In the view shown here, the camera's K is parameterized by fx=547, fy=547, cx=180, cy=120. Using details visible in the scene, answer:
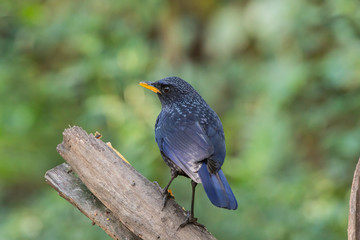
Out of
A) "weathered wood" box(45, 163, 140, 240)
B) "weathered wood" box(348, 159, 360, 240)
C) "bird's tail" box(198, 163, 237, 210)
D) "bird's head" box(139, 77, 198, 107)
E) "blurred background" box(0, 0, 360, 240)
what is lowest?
"weathered wood" box(45, 163, 140, 240)

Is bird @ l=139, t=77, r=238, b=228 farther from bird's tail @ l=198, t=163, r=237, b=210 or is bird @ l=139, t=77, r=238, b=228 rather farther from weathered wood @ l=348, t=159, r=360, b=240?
weathered wood @ l=348, t=159, r=360, b=240

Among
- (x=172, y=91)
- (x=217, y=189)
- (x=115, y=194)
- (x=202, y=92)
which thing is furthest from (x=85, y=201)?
(x=202, y=92)

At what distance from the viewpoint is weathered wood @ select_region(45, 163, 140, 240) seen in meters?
2.79

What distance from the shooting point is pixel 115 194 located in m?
2.77

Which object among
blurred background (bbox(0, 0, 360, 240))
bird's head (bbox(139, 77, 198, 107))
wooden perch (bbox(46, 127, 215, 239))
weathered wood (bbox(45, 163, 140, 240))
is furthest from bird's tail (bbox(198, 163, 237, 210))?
blurred background (bbox(0, 0, 360, 240))

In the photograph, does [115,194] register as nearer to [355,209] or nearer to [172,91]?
[172,91]

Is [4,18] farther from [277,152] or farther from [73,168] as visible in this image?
[73,168]

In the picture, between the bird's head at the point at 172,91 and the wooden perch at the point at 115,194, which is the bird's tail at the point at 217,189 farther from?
the bird's head at the point at 172,91

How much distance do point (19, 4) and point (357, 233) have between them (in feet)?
18.0

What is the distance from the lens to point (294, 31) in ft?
19.7

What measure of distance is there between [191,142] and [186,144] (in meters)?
0.03

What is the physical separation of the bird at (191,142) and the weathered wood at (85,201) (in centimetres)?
28

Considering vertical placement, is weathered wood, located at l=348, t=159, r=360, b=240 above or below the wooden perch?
above

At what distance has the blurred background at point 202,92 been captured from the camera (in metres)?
5.12
